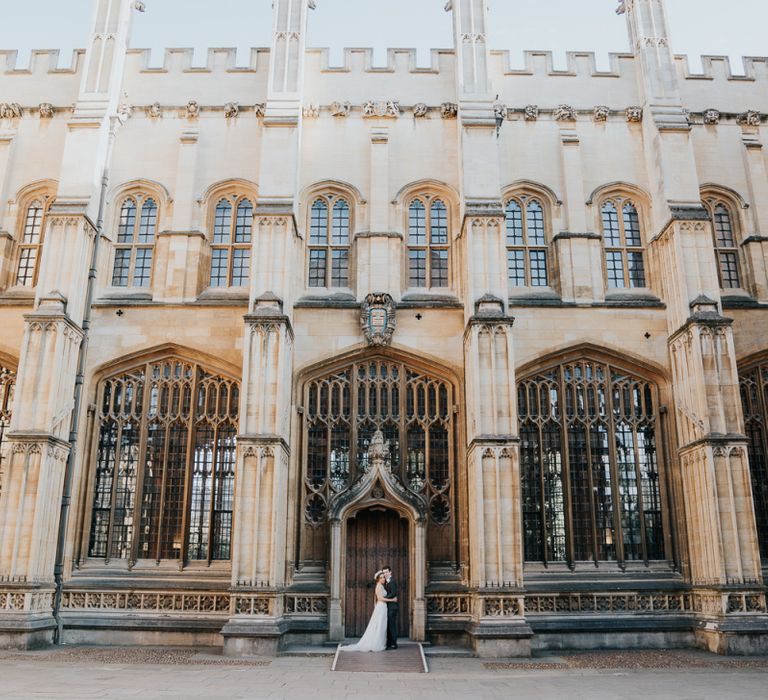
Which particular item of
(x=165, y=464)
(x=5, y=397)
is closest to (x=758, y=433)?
(x=165, y=464)

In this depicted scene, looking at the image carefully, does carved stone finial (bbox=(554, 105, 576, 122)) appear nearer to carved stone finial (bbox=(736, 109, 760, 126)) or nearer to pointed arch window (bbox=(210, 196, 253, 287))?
carved stone finial (bbox=(736, 109, 760, 126))

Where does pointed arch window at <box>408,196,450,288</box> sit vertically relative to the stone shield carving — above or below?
above

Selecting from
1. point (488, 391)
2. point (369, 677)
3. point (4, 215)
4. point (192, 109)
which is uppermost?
point (192, 109)

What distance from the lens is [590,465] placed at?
1750cm

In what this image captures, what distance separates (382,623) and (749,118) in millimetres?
16208

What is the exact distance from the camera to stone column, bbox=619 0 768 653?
15.3 metres

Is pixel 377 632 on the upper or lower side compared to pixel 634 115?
lower

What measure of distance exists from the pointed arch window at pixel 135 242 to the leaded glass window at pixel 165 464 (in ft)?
8.27

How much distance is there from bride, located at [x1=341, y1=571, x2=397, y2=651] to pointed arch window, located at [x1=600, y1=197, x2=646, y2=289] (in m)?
9.59

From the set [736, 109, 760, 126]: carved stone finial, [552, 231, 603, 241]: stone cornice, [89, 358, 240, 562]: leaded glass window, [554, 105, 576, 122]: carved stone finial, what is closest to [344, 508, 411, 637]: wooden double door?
[89, 358, 240, 562]: leaded glass window

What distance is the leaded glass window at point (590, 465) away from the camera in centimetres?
1717

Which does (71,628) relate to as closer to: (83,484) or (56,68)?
(83,484)

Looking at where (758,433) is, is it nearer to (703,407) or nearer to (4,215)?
(703,407)

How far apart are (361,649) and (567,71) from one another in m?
15.8
